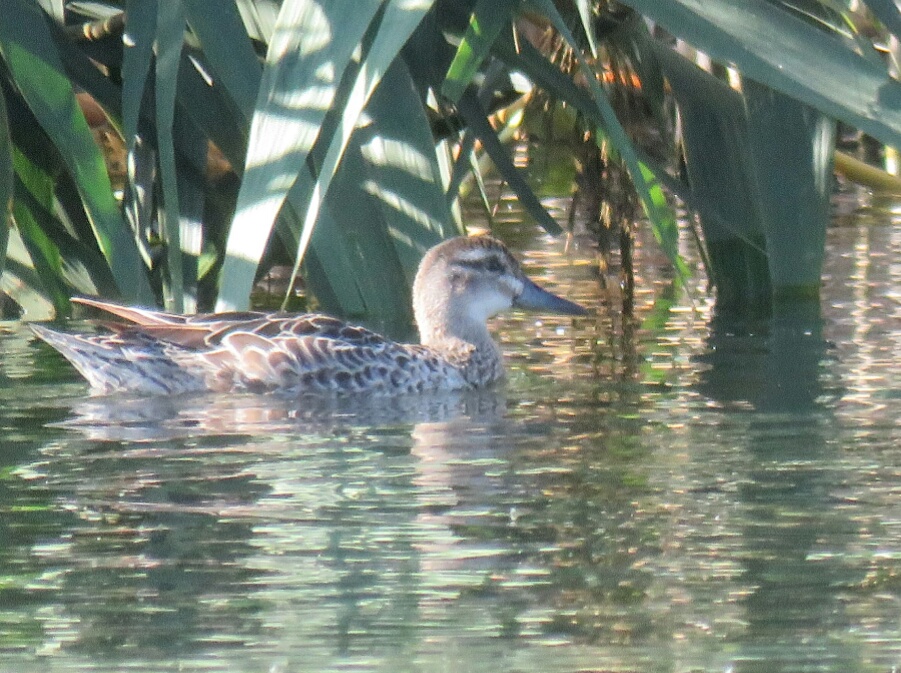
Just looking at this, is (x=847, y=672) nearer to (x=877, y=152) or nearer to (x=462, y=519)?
(x=462, y=519)

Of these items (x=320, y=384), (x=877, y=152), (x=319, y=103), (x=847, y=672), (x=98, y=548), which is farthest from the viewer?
(x=877, y=152)

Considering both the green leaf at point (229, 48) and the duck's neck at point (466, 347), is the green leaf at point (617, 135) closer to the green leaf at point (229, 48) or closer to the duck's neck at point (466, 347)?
the green leaf at point (229, 48)

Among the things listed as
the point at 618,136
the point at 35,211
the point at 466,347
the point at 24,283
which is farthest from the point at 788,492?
the point at 24,283

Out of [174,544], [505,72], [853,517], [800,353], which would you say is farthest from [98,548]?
[800,353]

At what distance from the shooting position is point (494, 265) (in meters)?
8.10

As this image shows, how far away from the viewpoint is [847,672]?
3.67 meters

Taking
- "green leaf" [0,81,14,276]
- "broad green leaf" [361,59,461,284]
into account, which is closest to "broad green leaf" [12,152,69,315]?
"green leaf" [0,81,14,276]

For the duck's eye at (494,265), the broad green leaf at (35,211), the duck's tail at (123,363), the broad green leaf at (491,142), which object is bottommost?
the duck's tail at (123,363)

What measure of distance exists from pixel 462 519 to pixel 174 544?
0.70 metres

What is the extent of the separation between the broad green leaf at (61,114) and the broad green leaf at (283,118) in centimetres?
92

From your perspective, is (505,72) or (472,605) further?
(505,72)

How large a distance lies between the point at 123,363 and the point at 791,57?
3.07m

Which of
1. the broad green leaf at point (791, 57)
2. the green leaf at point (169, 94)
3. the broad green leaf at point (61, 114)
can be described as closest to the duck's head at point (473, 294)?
the broad green leaf at point (61, 114)

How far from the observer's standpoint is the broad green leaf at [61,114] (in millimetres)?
5766
